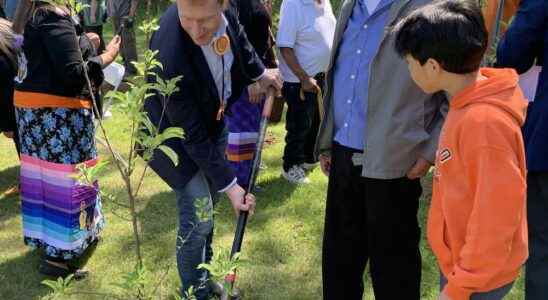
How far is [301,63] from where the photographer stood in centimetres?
420

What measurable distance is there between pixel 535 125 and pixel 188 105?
1404 mm

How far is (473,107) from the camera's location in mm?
1604

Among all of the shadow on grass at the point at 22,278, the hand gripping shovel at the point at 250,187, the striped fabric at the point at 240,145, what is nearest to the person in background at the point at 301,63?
the striped fabric at the point at 240,145

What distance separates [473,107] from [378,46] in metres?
0.55

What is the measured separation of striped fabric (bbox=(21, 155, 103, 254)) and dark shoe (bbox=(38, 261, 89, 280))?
0.38 ft

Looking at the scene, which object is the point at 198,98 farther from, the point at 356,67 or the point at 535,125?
the point at 535,125

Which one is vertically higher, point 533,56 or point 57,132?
point 533,56

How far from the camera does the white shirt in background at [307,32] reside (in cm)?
403

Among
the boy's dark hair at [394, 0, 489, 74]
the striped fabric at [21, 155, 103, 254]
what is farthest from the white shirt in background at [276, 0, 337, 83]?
the boy's dark hair at [394, 0, 489, 74]

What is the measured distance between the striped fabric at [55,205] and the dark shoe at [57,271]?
116 millimetres

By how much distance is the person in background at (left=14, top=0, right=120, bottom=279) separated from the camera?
279 centimetres

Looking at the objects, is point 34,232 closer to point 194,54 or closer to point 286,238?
point 286,238

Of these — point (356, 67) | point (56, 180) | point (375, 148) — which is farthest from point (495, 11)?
point (56, 180)

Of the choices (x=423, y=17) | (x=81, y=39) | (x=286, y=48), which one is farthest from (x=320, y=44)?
(x=423, y=17)
